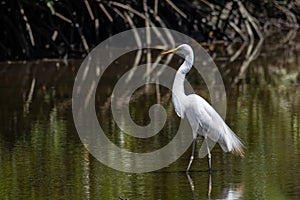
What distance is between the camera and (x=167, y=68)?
15211 mm

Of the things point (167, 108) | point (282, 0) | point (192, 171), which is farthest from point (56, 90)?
point (282, 0)

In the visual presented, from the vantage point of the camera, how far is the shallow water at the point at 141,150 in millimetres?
7102

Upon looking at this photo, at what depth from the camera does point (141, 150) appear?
8.73 m

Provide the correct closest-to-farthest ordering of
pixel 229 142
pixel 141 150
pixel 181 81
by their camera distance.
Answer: pixel 229 142 < pixel 181 81 < pixel 141 150

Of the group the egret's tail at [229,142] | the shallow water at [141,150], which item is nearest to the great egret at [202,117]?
the egret's tail at [229,142]

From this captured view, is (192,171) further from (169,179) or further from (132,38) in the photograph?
(132,38)

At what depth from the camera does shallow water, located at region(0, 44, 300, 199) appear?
23.3 ft

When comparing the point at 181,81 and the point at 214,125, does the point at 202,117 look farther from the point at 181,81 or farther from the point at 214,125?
the point at 181,81

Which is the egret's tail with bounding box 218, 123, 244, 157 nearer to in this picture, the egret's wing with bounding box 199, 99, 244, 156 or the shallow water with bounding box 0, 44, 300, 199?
the egret's wing with bounding box 199, 99, 244, 156

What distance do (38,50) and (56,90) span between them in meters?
4.23

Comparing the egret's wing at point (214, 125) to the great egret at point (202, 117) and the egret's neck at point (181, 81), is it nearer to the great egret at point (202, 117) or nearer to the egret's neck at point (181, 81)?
the great egret at point (202, 117)

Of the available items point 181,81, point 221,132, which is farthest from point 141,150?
point 221,132

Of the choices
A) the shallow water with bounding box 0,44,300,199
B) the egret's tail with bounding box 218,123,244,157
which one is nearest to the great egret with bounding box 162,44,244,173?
the egret's tail with bounding box 218,123,244,157

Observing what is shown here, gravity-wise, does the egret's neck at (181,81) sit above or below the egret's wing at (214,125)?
above
